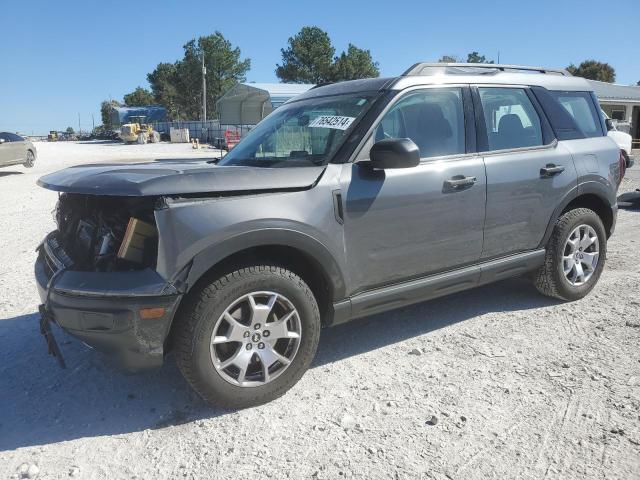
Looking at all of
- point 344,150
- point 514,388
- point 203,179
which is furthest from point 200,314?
point 514,388

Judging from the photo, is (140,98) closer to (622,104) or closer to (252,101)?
(252,101)

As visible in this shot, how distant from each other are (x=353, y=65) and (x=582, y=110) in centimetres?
6860

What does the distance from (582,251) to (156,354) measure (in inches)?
145

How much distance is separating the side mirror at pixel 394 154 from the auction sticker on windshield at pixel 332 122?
0.35m

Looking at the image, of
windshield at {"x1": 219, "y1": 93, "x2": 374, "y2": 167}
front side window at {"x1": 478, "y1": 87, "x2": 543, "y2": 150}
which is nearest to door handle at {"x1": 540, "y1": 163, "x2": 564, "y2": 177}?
front side window at {"x1": 478, "y1": 87, "x2": 543, "y2": 150}

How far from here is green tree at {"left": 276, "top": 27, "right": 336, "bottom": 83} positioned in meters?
70.8

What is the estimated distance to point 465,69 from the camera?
4039mm

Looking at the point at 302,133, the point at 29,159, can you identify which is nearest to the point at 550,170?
the point at 302,133

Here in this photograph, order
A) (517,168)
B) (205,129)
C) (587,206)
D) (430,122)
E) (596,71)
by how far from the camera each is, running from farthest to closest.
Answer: (596,71) → (205,129) → (587,206) → (517,168) → (430,122)

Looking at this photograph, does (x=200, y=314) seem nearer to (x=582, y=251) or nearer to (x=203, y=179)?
(x=203, y=179)

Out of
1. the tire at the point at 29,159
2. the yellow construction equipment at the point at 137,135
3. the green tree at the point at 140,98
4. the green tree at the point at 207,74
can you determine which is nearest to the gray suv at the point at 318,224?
the tire at the point at 29,159

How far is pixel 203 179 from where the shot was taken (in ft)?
8.91

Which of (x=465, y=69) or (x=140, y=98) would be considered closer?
(x=465, y=69)

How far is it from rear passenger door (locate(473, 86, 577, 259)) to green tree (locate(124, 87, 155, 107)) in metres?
99.8
